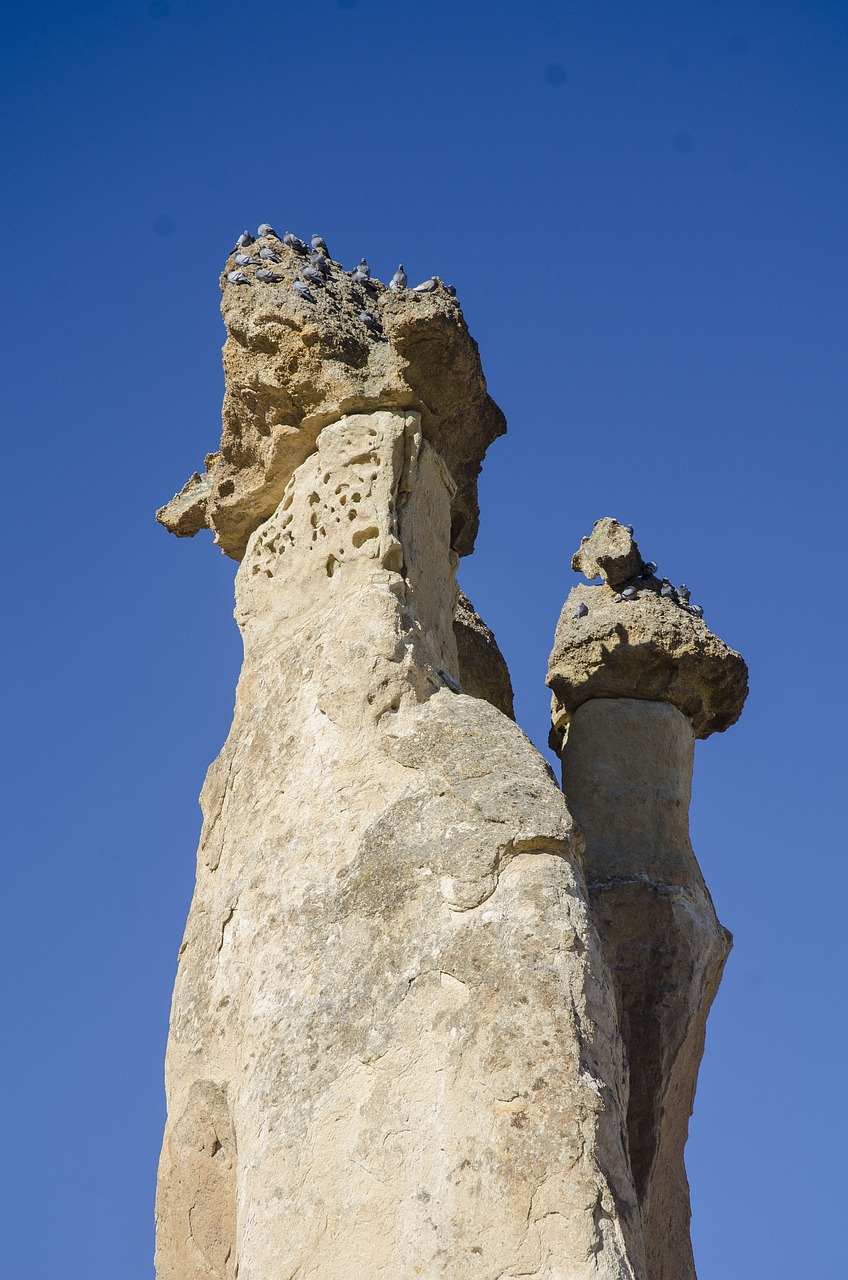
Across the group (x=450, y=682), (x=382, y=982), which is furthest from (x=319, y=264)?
(x=382, y=982)

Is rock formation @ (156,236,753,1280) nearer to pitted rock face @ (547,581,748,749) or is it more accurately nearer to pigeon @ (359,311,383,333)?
pigeon @ (359,311,383,333)

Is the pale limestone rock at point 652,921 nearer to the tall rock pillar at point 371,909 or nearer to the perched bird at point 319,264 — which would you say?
the tall rock pillar at point 371,909

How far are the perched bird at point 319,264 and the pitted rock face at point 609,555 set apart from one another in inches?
103

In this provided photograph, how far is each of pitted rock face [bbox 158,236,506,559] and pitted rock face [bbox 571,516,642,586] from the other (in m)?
1.83

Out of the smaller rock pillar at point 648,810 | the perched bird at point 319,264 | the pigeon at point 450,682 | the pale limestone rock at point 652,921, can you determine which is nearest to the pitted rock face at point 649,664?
the smaller rock pillar at point 648,810

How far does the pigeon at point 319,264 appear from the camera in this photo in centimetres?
758

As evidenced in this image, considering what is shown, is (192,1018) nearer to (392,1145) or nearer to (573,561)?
→ (392,1145)

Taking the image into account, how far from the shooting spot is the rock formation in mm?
4871

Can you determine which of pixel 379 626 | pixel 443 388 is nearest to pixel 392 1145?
pixel 379 626

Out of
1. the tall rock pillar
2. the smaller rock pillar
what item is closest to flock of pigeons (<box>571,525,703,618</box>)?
the smaller rock pillar

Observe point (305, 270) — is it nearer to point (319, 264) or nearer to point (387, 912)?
point (319, 264)

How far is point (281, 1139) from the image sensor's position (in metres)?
5.24

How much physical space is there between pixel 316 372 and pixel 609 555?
2.76 metres

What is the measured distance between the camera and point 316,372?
7199 millimetres
